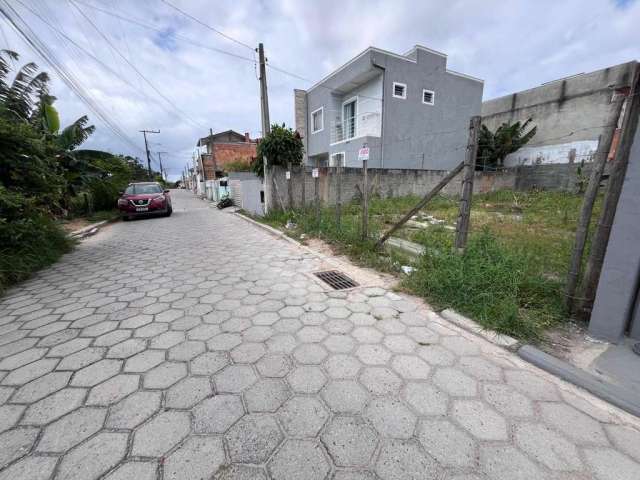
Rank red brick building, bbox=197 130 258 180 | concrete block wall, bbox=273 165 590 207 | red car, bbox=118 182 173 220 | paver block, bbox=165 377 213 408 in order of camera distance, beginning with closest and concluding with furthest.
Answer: paver block, bbox=165 377 213 408 → concrete block wall, bbox=273 165 590 207 → red car, bbox=118 182 173 220 → red brick building, bbox=197 130 258 180

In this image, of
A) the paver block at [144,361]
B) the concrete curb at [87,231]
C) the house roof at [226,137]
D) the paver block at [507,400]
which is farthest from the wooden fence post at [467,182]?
the house roof at [226,137]

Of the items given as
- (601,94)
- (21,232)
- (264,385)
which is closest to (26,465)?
(264,385)

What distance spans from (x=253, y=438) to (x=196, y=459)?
0.95 feet

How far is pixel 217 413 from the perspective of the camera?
162 centimetres

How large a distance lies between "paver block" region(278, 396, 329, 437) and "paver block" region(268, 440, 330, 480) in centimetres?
7

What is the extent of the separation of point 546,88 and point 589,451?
22.0 metres

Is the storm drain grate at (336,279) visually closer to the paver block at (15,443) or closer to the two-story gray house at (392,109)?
the paver block at (15,443)

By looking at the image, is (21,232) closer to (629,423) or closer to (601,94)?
(629,423)

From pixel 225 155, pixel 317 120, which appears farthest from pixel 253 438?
pixel 225 155

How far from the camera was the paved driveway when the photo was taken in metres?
1.34

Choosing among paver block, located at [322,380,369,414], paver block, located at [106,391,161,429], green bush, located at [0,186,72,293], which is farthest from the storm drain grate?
green bush, located at [0,186,72,293]

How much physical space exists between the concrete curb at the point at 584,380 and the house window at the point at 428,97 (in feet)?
49.1

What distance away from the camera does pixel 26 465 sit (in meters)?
1.33

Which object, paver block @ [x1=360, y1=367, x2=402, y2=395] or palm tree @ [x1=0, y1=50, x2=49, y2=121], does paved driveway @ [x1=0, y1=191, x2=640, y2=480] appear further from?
palm tree @ [x1=0, y1=50, x2=49, y2=121]
